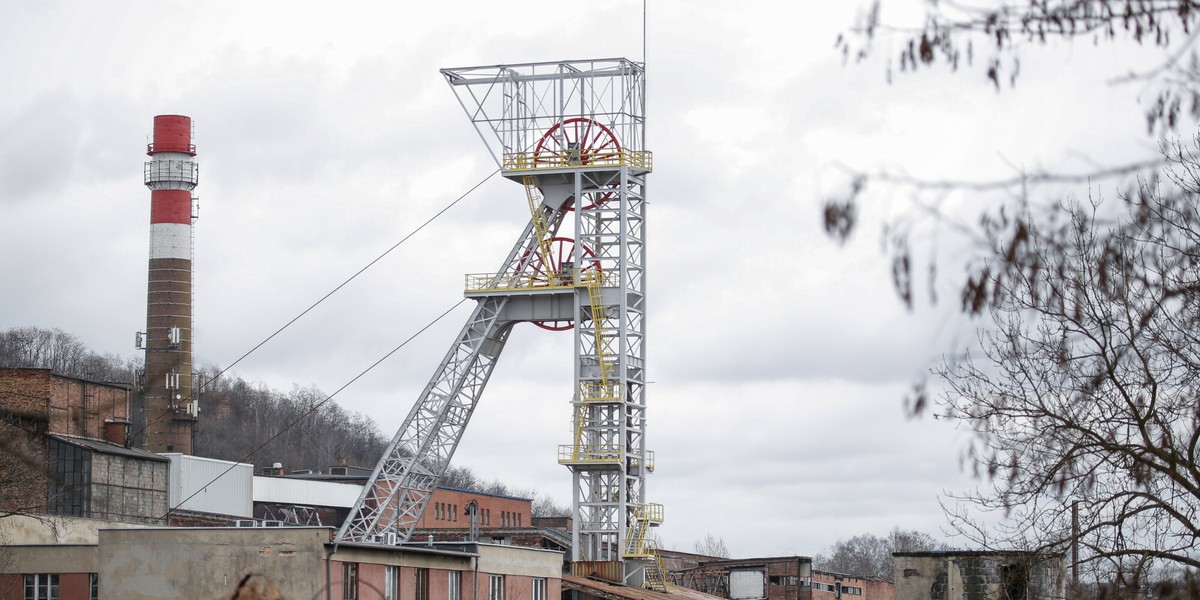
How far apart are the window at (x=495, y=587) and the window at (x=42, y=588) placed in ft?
34.5

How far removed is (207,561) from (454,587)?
23.2 feet

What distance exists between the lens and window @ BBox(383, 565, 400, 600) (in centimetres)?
3906

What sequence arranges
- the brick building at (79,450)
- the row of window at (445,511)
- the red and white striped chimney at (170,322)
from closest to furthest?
the brick building at (79,450), the red and white striped chimney at (170,322), the row of window at (445,511)

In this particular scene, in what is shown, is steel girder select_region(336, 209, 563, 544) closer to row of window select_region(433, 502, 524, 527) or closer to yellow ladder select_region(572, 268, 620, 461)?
yellow ladder select_region(572, 268, 620, 461)

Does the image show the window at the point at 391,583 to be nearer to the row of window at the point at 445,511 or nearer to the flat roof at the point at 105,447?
the flat roof at the point at 105,447

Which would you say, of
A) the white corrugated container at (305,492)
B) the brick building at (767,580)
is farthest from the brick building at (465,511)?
the brick building at (767,580)

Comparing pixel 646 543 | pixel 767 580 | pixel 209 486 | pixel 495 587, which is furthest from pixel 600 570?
pixel 209 486

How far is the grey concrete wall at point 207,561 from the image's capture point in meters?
36.7

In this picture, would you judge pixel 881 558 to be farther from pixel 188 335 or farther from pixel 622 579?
pixel 622 579

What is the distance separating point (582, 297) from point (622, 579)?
9360 millimetres

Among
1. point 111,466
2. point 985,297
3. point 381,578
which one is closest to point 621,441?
point 381,578

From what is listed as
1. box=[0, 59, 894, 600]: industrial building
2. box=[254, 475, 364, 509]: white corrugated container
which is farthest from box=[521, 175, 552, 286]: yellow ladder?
box=[254, 475, 364, 509]: white corrugated container

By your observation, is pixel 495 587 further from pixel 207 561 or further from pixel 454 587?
pixel 207 561

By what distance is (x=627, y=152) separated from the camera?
56.0 m
